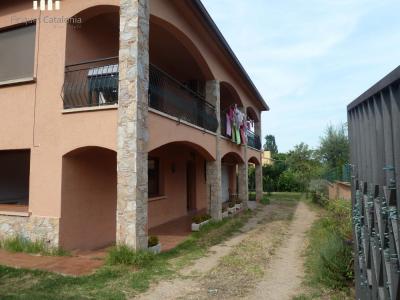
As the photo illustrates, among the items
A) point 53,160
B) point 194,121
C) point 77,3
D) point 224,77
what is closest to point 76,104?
point 53,160

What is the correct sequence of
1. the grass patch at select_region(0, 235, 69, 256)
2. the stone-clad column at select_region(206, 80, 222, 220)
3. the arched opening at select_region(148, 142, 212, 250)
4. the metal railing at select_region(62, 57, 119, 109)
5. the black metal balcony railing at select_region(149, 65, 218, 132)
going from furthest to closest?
the stone-clad column at select_region(206, 80, 222, 220)
the arched opening at select_region(148, 142, 212, 250)
the black metal balcony railing at select_region(149, 65, 218, 132)
the metal railing at select_region(62, 57, 119, 109)
the grass patch at select_region(0, 235, 69, 256)

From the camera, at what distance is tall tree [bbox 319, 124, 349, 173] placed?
93.8 ft

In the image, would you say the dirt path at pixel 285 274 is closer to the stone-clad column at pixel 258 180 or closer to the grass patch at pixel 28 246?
the grass patch at pixel 28 246

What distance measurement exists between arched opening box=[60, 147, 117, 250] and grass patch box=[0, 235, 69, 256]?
0.71ft

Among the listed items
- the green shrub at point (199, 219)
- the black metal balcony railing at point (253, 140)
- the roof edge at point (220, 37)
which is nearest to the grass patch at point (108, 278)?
the green shrub at point (199, 219)

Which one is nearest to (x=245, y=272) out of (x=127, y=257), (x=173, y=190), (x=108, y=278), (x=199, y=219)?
(x=127, y=257)

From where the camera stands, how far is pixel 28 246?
25.0ft

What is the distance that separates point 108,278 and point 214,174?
6942 mm

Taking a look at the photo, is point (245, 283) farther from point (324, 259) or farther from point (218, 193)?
point (218, 193)

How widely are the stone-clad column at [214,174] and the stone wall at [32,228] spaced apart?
614 cm

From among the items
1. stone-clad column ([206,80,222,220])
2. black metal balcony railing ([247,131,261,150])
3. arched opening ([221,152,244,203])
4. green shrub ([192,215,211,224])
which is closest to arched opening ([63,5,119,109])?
stone-clad column ([206,80,222,220])

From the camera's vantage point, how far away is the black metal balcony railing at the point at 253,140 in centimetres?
1875

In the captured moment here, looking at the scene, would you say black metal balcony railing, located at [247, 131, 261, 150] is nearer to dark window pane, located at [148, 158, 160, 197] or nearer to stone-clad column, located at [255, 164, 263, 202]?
stone-clad column, located at [255, 164, 263, 202]

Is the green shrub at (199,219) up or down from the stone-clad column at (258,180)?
down
